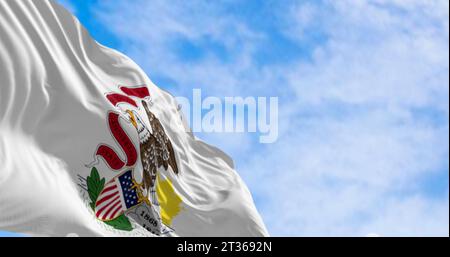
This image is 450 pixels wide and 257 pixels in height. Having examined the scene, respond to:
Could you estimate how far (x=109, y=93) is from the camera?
17.9 m

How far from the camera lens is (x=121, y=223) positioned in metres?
15.5

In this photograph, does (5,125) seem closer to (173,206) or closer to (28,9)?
(28,9)

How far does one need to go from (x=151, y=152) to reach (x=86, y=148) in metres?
3.04

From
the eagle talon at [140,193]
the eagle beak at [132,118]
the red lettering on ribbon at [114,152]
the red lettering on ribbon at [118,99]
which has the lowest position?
the eagle talon at [140,193]

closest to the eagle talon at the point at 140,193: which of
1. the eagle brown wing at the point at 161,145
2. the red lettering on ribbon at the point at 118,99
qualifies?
the eagle brown wing at the point at 161,145

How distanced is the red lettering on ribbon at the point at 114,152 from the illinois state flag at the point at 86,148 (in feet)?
0.09

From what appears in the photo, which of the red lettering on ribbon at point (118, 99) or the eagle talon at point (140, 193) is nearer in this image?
the eagle talon at point (140, 193)

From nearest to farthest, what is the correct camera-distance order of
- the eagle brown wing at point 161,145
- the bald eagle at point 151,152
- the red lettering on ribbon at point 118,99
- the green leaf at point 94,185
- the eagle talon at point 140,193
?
the green leaf at point 94,185 < the eagle talon at point 140,193 < the bald eagle at point 151,152 < the red lettering on ribbon at point 118,99 < the eagle brown wing at point 161,145

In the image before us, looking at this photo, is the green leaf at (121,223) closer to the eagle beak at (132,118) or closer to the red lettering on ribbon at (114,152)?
the red lettering on ribbon at (114,152)

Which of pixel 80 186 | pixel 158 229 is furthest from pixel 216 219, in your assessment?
pixel 80 186

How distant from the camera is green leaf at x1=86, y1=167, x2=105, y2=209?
14.9 metres

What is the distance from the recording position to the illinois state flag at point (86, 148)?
13.2 metres

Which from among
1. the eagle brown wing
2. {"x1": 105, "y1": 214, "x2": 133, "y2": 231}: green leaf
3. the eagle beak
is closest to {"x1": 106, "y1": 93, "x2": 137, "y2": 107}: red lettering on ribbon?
the eagle beak

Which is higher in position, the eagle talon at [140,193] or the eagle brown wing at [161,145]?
the eagle brown wing at [161,145]
